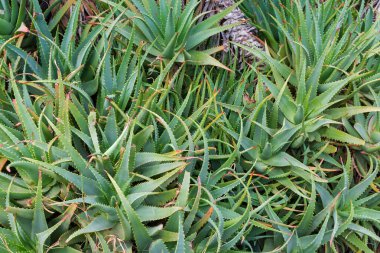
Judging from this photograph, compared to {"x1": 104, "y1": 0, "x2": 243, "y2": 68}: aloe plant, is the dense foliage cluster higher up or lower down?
lower down

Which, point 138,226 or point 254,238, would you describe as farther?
point 254,238

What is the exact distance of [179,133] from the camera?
148 cm

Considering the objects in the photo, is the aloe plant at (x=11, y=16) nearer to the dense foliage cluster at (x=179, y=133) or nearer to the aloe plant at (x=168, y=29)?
the dense foliage cluster at (x=179, y=133)

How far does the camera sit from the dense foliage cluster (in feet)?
4.08

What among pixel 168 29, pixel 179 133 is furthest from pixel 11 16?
pixel 179 133

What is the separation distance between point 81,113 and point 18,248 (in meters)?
0.45

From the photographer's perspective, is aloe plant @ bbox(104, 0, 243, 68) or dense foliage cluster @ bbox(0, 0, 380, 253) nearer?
dense foliage cluster @ bbox(0, 0, 380, 253)

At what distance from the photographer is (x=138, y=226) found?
1.18m

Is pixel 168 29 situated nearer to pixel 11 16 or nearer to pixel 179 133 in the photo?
pixel 179 133

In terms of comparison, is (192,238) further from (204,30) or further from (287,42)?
(287,42)

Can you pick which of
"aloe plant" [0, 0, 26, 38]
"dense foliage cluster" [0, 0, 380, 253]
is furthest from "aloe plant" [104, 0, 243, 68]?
"aloe plant" [0, 0, 26, 38]

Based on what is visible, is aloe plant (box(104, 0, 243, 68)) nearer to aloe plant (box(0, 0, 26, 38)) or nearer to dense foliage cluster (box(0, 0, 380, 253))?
dense foliage cluster (box(0, 0, 380, 253))

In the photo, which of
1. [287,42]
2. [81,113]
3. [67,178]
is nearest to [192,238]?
[67,178]

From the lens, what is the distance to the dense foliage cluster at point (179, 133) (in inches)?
49.0
